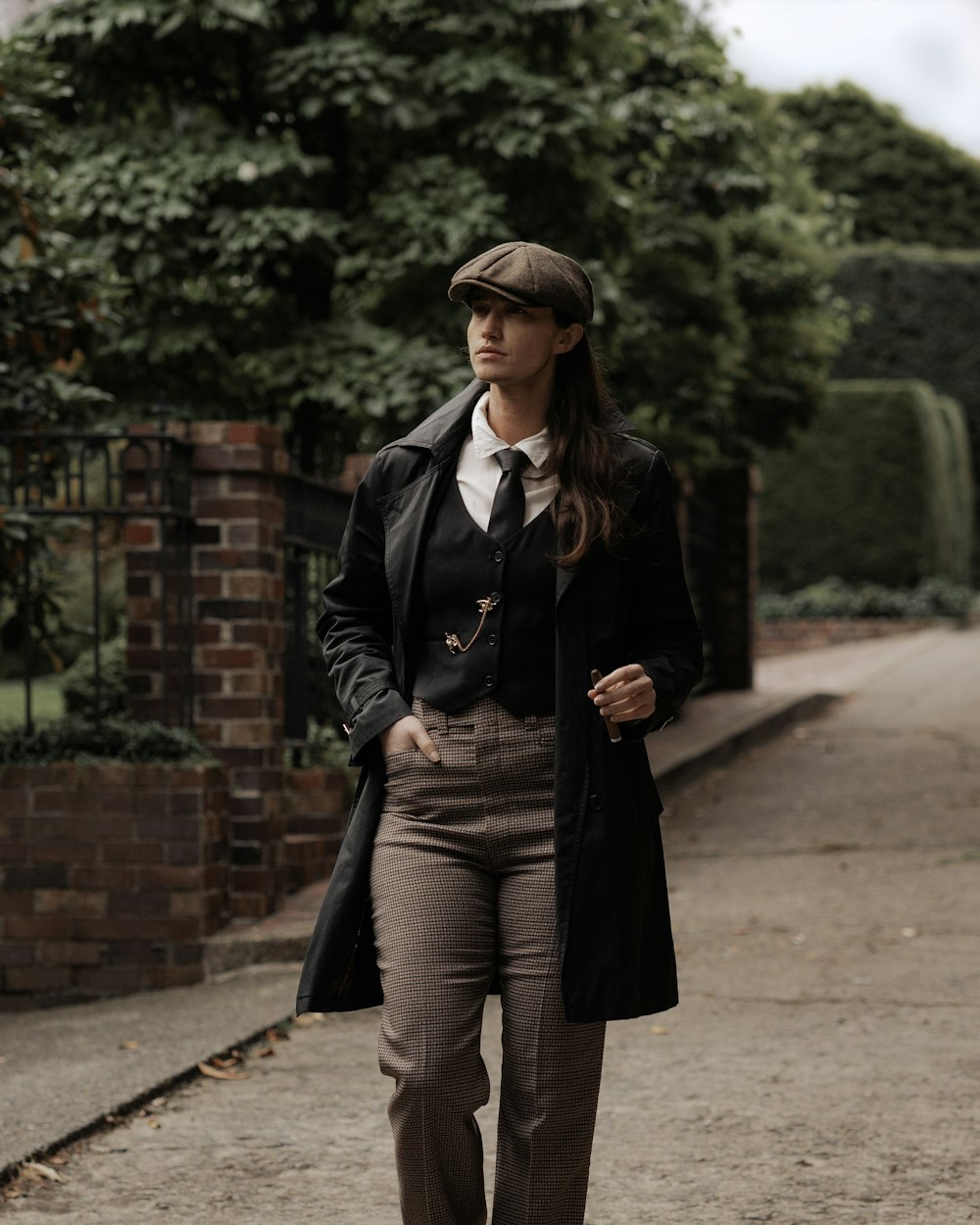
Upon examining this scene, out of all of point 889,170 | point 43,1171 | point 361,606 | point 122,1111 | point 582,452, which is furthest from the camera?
point 889,170

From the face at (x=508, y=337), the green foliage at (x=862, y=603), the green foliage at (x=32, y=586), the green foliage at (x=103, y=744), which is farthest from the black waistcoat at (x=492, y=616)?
the green foliage at (x=862, y=603)

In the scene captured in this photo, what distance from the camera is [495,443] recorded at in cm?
294

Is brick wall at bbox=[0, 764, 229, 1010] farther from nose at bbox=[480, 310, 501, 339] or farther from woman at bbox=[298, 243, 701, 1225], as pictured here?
nose at bbox=[480, 310, 501, 339]

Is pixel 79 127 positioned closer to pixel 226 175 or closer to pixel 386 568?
pixel 226 175

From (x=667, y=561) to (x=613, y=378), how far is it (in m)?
8.39

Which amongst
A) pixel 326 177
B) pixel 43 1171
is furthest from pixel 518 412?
pixel 326 177

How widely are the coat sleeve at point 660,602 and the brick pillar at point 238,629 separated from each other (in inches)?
137

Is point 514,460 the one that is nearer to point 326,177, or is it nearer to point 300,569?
point 300,569

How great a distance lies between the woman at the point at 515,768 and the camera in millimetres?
2742

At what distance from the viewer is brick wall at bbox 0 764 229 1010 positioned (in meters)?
6.00

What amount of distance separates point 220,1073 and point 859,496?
22318mm

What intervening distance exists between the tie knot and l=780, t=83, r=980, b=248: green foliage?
32326 mm

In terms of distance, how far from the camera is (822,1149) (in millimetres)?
4078

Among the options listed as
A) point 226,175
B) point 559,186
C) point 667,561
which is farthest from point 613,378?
point 667,561
